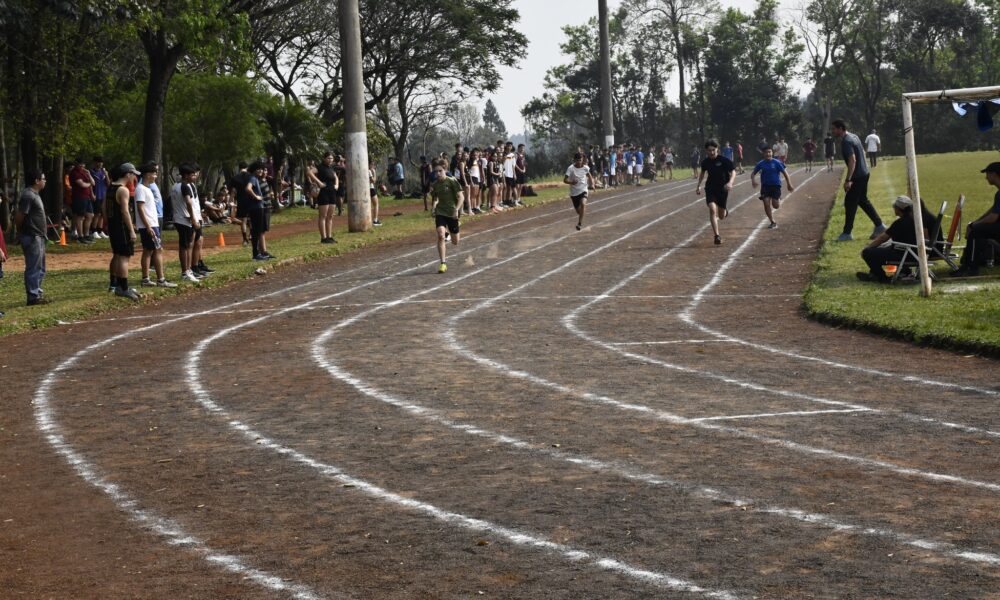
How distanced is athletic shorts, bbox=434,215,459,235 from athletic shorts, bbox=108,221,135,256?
15.8 feet

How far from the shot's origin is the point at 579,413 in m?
9.35

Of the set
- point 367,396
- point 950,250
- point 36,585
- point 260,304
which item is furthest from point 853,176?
point 36,585

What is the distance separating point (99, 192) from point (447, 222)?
12850 millimetres

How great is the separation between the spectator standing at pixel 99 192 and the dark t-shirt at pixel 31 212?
36.6 feet

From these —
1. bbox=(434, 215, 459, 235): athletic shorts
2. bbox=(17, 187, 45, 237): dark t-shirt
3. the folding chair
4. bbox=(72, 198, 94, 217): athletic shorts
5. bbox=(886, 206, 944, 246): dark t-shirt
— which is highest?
bbox=(72, 198, 94, 217): athletic shorts

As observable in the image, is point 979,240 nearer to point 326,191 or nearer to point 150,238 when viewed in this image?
point 150,238

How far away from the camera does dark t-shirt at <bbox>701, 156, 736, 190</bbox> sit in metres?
22.8

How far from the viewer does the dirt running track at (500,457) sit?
590 centimetres

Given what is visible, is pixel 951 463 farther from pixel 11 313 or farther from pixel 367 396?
pixel 11 313

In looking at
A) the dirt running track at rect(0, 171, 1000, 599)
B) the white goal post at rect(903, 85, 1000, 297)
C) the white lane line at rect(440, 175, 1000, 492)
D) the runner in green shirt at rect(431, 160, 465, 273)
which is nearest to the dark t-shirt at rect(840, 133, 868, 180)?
the white goal post at rect(903, 85, 1000, 297)

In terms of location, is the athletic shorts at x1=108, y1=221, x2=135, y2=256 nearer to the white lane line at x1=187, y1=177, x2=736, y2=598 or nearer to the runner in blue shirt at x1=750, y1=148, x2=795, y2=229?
the white lane line at x1=187, y1=177, x2=736, y2=598

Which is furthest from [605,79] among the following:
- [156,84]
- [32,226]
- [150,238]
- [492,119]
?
[492,119]

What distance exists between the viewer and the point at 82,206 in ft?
94.2

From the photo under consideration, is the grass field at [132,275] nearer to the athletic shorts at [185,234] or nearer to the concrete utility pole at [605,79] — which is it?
the athletic shorts at [185,234]
